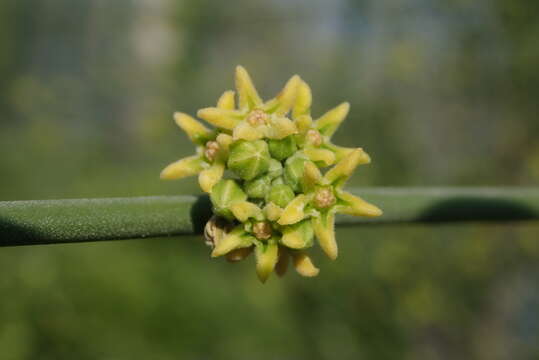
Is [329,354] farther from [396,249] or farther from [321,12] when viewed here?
[321,12]

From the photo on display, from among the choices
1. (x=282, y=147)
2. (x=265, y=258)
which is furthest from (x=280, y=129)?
(x=265, y=258)

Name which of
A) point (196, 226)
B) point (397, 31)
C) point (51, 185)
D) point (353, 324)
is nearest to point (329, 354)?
point (353, 324)

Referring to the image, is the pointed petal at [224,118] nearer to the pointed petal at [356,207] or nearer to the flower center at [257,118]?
the flower center at [257,118]

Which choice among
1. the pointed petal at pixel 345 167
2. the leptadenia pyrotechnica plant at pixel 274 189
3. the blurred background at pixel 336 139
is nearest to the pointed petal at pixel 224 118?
the leptadenia pyrotechnica plant at pixel 274 189

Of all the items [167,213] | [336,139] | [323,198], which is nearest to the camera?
[167,213]

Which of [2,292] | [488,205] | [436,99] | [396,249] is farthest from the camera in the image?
[436,99]

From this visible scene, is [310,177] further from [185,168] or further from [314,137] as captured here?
[185,168]

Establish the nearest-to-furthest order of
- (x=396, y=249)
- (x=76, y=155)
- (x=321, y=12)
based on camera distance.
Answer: (x=396, y=249), (x=76, y=155), (x=321, y=12)
